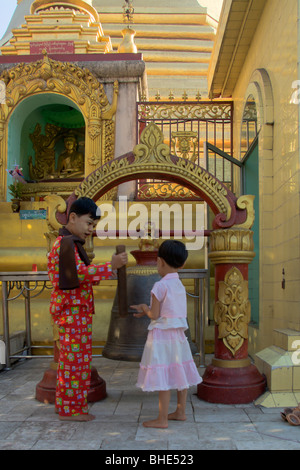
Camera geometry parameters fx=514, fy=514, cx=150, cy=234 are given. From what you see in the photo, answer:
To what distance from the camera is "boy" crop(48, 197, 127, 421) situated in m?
3.84

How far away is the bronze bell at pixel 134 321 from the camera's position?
4402mm

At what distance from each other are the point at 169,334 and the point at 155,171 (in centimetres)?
151

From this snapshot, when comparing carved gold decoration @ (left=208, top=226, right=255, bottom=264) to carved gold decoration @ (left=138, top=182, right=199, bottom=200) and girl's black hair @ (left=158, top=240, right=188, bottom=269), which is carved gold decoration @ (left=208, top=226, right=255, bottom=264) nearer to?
girl's black hair @ (left=158, top=240, right=188, bottom=269)

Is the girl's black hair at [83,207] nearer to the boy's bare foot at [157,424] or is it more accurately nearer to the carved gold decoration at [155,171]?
the carved gold decoration at [155,171]

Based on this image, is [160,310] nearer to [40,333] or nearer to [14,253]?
[40,333]

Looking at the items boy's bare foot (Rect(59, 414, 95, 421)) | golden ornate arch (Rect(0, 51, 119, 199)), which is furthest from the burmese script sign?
boy's bare foot (Rect(59, 414, 95, 421))

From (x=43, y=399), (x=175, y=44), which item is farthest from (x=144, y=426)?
(x=175, y=44)

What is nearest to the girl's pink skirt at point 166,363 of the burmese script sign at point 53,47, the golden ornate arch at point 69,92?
the golden ornate arch at point 69,92

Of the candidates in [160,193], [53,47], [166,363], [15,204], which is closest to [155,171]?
[166,363]

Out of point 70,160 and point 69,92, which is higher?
point 69,92

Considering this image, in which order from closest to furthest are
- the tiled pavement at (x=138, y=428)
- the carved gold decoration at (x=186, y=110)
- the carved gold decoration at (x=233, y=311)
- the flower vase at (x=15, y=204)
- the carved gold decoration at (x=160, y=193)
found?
the tiled pavement at (x=138, y=428) → the carved gold decoration at (x=233, y=311) → the flower vase at (x=15, y=204) → the carved gold decoration at (x=160, y=193) → the carved gold decoration at (x=186, y=110)

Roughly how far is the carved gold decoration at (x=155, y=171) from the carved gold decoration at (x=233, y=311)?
57 centimetres

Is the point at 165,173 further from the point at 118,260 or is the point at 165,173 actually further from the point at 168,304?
the point at 168,304

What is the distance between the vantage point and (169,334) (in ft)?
12.8
